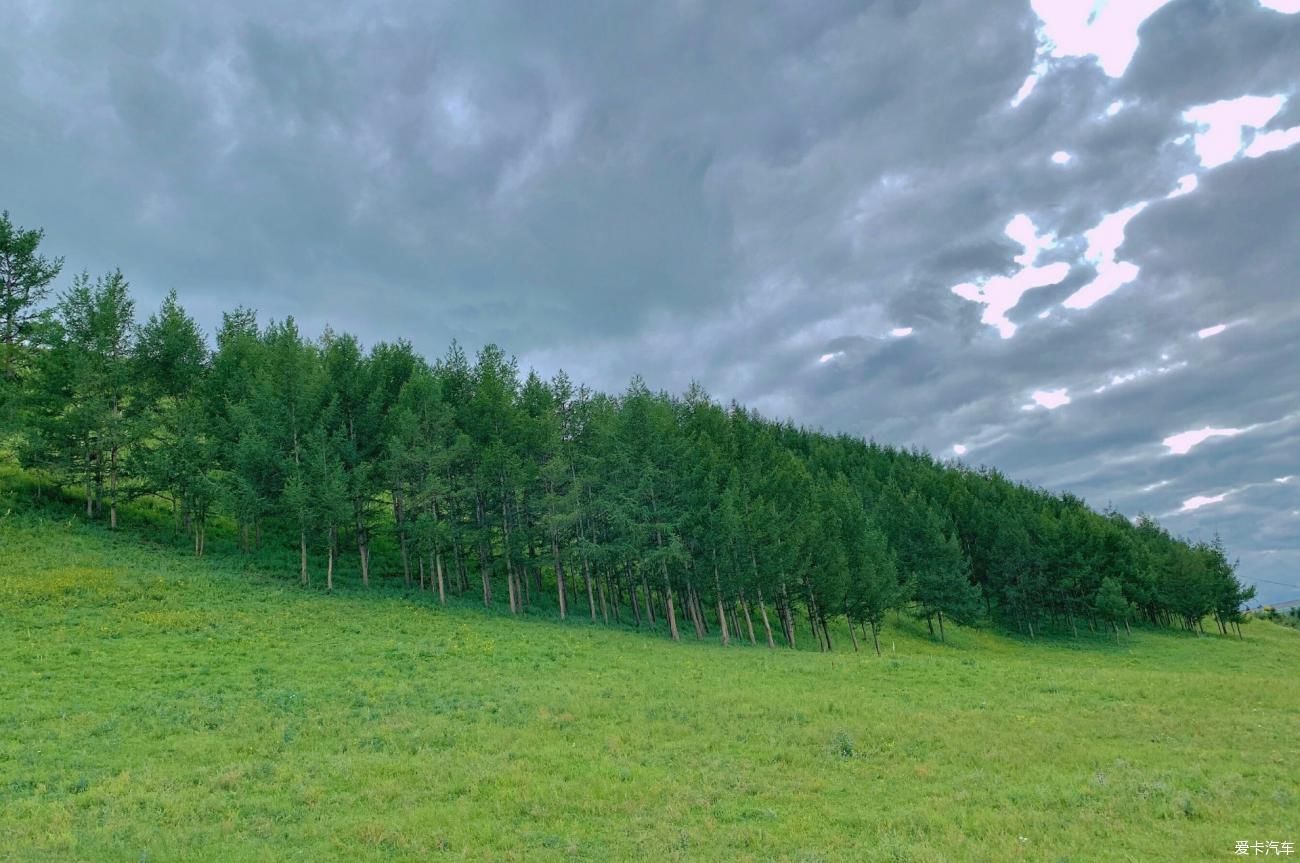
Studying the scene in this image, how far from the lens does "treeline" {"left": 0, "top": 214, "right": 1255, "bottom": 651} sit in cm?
4666

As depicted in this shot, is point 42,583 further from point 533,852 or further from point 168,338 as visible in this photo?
point 533,852

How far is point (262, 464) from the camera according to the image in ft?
151

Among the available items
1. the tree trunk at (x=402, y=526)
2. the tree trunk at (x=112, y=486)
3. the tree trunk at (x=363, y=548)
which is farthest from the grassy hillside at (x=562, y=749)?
the tree trunk at (x=402, y=526)

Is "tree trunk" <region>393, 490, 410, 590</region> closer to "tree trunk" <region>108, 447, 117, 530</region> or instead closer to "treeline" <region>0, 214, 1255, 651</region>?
"treeline" <region>0, 214, 1255, 651</region>

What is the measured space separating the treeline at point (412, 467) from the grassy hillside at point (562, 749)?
1242 centimetres

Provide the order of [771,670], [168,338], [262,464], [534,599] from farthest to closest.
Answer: [534,599] < [168,338] < [262,464] < [771,670]

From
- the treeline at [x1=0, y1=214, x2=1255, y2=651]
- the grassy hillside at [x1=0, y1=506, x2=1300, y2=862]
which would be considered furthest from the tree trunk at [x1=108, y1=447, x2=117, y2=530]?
the grassy hillside at [x1=0, y1=506, x2=1300, y2=862]

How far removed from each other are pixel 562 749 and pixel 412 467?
108 ft

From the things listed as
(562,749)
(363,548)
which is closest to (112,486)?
(363,548)

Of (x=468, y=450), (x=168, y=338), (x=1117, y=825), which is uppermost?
(x=168, y=338)

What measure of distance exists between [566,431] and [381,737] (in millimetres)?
35704

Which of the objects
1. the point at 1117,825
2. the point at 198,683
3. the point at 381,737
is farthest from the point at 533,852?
the point at 198,683

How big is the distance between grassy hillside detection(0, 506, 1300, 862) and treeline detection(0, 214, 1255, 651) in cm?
1242

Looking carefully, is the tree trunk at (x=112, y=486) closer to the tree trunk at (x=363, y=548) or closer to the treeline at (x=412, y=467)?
the treeline at (x=412, y=467)
